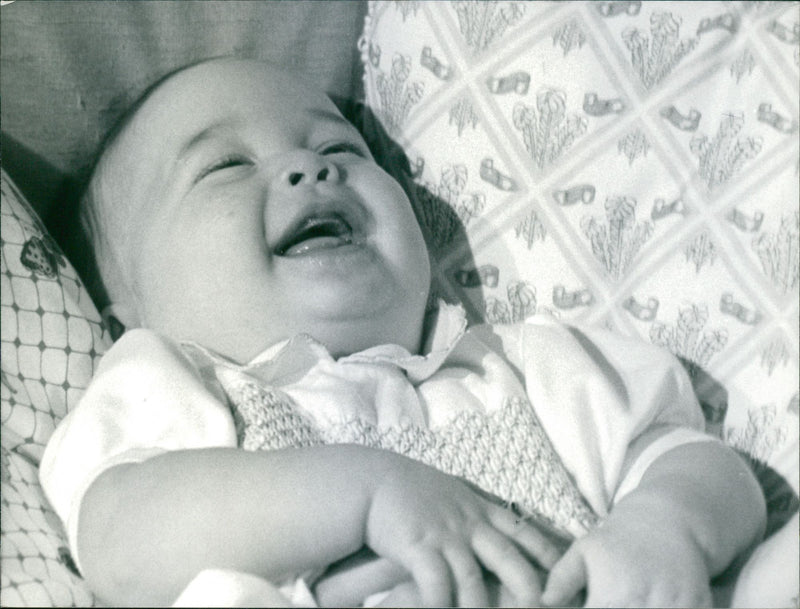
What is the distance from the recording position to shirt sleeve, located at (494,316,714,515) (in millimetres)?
804

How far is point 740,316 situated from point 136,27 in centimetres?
64

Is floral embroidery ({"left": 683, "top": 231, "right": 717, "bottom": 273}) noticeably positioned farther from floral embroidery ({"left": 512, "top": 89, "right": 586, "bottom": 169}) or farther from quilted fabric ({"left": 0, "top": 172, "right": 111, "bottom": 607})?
quilted fabric ({"left": 0, "top": 172, "right": 111, "bottom": 607})

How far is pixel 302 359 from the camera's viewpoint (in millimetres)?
798

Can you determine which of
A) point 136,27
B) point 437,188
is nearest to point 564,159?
point 437,188

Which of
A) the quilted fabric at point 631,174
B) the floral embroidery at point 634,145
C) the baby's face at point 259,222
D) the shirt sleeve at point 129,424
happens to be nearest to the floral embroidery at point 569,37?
the quilted fabric at point 631,174

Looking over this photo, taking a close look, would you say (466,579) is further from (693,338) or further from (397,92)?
(397,92)

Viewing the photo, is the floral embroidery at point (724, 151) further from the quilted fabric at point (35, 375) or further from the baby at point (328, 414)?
the quilted fabric at point (35, 375)

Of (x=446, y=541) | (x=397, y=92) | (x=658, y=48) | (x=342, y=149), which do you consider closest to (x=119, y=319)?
(x=342, y=149)

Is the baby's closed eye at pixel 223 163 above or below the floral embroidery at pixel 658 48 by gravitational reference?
below

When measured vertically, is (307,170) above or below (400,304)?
above

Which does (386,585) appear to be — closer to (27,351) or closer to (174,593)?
(174,593)

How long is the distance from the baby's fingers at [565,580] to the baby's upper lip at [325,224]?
342mm

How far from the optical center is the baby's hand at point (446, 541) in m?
0.58

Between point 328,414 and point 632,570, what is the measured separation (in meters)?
0.26
